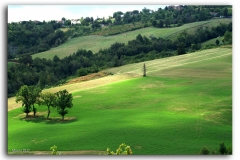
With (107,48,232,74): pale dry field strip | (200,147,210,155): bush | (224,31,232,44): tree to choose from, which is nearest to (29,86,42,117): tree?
→ (107,48,232,74): pale dry field strip

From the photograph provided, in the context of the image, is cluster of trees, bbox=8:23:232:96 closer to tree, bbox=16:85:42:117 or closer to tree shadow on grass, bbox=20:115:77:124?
tree, bbox=16:85:42:117

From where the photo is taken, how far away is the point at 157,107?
11773mm

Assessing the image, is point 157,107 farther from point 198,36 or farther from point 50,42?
point 198,36

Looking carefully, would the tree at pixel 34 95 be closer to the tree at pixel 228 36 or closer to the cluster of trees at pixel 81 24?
the cluster of trees at pixel 81 24

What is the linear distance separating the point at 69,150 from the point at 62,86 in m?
2.65

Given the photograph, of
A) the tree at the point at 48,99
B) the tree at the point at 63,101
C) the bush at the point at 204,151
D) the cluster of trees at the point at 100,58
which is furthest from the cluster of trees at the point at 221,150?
the tree at the point at 48,99

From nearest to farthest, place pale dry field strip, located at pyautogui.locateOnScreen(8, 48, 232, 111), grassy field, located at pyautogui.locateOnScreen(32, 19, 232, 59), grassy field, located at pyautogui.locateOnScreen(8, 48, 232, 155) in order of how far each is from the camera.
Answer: grassy field, located at pyautogui.locateOnScreen(8, 48, 232, 155), pale dry field strip, located at pyautogui.locateOnScreen(8, 48, 232, 111), grassy field, located at pyautogui.locateOnScreen(32, 19, 232, 59)

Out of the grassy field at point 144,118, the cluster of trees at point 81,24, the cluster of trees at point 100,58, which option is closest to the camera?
the grassy field at point 144,118

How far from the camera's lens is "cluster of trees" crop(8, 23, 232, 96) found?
39.8 feet

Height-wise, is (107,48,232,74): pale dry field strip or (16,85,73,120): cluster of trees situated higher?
(107,48,232,74): pale dry field strip

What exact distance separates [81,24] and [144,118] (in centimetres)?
394

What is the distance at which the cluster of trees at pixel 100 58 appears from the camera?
12117 millimetres

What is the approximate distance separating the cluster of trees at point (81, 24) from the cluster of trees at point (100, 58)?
0.53m

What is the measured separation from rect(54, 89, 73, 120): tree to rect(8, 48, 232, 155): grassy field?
0.17m
